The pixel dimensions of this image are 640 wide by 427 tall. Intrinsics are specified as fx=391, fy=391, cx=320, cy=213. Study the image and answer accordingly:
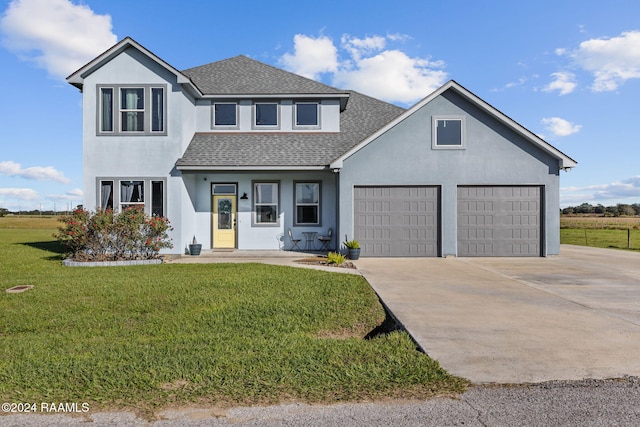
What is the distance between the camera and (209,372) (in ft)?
13.4

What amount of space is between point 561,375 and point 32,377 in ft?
18.1

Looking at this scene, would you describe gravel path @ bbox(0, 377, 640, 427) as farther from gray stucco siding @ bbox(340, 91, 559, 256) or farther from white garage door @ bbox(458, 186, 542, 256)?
white garage door @ bbox(458, 186, 542, 256)

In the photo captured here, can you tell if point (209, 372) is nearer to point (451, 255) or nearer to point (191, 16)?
point (451, 255)

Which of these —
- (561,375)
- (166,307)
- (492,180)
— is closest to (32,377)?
(166,307)

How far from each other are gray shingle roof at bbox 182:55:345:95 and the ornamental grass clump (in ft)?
20.6

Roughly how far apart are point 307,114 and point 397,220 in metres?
6.01

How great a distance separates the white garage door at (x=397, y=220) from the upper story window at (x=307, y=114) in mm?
4038

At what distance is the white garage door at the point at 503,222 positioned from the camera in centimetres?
1445

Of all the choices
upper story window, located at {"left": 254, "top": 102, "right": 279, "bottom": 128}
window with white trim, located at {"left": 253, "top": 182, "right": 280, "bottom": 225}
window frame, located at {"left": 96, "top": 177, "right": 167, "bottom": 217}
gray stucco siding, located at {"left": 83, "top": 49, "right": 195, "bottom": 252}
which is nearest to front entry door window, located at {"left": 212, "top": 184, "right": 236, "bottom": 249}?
window with white trim, located at {"left": 253, "top": 182, "right": 280, "bottom": 225}

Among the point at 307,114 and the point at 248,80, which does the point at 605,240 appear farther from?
the point at 248,80

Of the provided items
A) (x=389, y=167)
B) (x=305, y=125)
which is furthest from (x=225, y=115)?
(x=389, y=167)

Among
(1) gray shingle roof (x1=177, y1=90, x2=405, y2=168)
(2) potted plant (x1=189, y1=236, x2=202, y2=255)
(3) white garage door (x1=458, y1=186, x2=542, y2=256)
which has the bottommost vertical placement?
(2) potted plant (x1=189, y1=236, x2=202, y2=255)

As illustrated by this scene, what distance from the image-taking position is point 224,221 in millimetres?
15953

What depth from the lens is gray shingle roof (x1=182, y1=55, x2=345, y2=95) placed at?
53.0 feet
